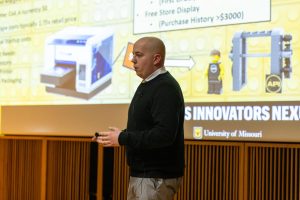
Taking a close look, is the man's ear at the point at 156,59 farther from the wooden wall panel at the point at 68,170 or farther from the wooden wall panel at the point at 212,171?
the wooden wall panel at the point at 68,170

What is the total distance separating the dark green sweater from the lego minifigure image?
1.04 metres

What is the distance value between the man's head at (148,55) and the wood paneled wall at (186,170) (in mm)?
1202

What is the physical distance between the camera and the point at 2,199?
4.27 metres

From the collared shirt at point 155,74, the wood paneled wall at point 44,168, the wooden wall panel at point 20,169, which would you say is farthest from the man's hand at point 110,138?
the wooden wall panel at point 20,169

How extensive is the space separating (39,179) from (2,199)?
16.7 inches

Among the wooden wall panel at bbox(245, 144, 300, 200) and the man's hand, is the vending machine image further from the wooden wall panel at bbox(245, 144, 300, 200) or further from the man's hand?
the man's hand

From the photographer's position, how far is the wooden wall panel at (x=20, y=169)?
4.12 meters

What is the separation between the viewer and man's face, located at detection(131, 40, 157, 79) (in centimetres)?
207

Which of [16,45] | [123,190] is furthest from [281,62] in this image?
[16,45]

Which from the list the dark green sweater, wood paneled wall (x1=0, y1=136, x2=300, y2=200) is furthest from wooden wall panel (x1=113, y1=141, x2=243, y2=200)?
the dark green sweater

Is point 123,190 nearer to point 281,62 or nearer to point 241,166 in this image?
point 241,166

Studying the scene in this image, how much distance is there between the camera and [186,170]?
11.2 feet

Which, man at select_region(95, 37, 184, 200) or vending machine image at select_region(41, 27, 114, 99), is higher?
vending machine image at select_region(41, 27, 114, 99)

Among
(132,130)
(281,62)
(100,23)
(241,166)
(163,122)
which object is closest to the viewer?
(163,122)
